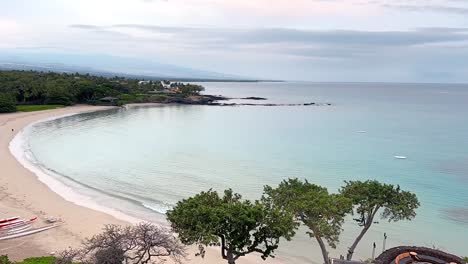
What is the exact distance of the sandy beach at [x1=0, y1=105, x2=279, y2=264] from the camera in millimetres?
19438

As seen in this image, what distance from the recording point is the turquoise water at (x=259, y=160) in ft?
86.8

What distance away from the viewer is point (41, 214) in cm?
2412

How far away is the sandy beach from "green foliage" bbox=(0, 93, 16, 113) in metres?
34.5

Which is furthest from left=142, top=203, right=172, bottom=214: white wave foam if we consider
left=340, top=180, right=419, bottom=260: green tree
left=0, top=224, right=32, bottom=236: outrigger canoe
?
left=340, top=180, right=419, bottom=260: green tree

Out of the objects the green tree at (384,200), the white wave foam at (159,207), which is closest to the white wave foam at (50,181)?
the white wave foam at (159,207)

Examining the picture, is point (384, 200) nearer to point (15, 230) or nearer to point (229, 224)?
point (229, 224)

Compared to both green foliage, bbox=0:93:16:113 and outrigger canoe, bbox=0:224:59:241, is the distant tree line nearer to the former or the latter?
green foliage, bbox=0:93:16:113

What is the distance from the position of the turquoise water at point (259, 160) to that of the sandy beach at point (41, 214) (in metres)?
2.42

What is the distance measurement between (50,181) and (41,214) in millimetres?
8783

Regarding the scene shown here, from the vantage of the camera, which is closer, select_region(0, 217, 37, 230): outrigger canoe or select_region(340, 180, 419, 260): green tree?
select_region(340, 180, 419, 260): green tree

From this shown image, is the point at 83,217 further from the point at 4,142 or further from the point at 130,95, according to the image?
the point at 130,95

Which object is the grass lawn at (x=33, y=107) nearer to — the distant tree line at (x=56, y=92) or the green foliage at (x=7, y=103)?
the distant tree line at (x=56, y=92)

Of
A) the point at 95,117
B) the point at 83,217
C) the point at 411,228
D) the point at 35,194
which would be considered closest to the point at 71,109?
the point at 95,117

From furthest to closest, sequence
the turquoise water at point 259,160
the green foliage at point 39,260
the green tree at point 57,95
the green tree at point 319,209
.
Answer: the green tree at point 57,95 → the turquoise water at point 259,160 → the green foliage at point 39,260 → the green tree at point 319,209
